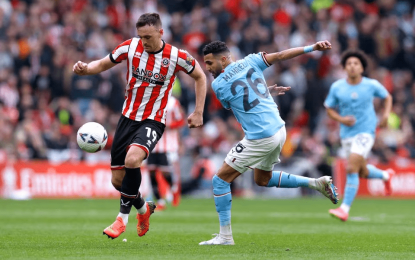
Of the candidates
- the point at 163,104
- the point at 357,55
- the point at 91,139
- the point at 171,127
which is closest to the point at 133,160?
the point at 91,139

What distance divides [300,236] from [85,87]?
12.2m

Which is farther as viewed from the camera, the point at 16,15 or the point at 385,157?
the point at 16,15

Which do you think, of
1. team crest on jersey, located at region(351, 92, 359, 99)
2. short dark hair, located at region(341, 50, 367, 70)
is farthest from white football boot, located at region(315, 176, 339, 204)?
short dark hair, located at region(341, 50, 367, 70)

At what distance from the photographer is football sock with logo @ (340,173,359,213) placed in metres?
11.8

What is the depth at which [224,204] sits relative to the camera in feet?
27.2

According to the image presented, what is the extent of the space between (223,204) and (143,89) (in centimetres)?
159

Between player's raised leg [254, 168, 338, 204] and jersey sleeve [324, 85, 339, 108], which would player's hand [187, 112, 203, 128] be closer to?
player's raised leg [254, 168, 338, 204]

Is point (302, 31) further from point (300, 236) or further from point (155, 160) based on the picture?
point (300, 236)

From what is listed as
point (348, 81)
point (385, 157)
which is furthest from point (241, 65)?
point (385, 157)

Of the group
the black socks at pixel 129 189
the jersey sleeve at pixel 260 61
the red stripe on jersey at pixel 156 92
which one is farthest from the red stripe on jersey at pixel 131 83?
the jersey sleeve at pixel 260 61

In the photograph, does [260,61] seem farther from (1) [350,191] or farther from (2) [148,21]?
(1) [350,191]

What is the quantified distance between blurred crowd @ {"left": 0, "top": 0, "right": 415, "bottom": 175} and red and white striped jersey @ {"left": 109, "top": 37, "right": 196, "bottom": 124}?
10794 millimetres

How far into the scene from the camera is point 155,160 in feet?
49.7

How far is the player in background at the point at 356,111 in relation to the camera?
478 inches
